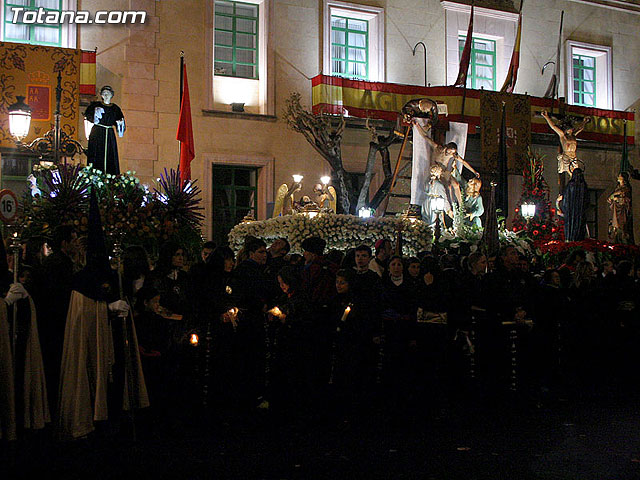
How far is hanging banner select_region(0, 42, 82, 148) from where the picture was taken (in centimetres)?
1703

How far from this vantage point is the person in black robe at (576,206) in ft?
60.3

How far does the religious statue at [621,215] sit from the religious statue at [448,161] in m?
4.86

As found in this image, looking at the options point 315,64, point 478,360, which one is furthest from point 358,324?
point 315,64

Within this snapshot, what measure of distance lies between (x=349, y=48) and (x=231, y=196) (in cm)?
555

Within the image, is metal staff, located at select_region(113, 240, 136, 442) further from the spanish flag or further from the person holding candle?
the spanish flag

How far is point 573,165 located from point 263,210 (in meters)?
7.92

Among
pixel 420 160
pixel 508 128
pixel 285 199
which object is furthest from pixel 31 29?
pixel 508 128

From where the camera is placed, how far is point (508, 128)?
2220 cm

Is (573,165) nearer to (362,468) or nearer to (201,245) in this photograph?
(201,245)

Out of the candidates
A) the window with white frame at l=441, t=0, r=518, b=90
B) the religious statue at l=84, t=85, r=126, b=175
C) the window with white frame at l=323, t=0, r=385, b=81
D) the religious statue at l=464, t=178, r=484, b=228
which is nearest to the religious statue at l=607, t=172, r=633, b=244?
the religious statue at l=464, t=178, r=484, b=228

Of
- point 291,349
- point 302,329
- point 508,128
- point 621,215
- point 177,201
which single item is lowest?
point 291,349

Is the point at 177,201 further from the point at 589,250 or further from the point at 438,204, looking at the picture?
the point at 589,250

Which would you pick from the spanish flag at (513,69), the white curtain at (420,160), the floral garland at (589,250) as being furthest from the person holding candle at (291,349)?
the spanish flag at (513,69)

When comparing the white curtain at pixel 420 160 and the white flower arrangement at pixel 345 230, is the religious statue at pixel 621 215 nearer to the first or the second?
the white curtain at pixel 420 160
